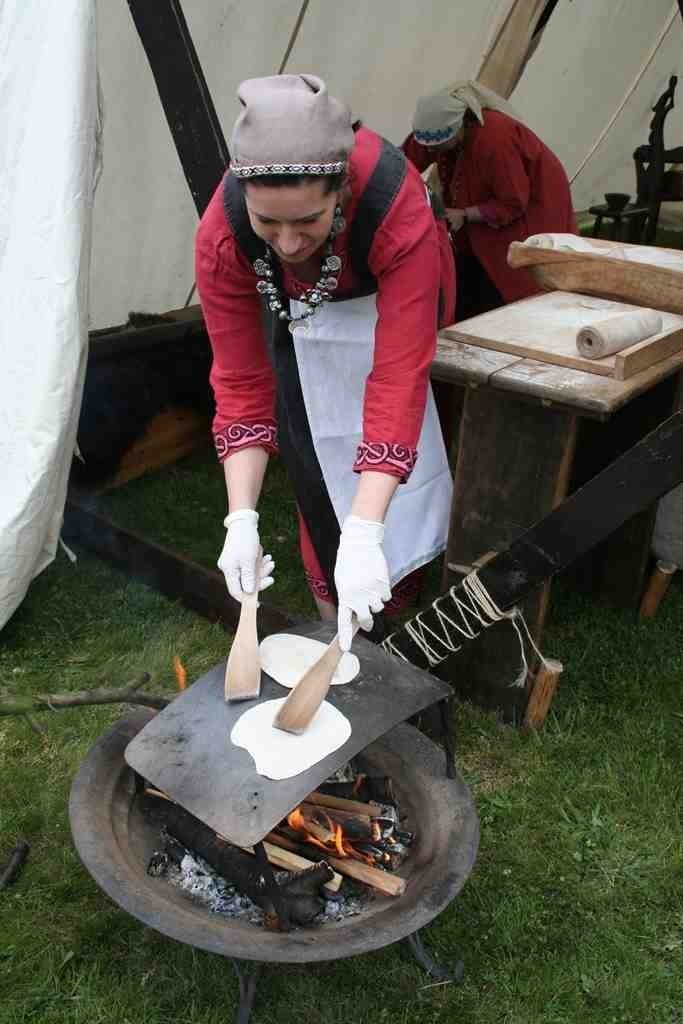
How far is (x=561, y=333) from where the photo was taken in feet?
9.27

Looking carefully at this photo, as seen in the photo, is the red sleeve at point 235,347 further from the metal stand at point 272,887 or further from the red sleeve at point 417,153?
the red sleeve at point 417,153

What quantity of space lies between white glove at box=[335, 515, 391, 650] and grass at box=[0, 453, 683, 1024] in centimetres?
86

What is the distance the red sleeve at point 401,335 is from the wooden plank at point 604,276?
1061 millimetres

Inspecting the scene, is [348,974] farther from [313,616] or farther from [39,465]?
[39,465]

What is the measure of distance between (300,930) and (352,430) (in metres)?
1.29

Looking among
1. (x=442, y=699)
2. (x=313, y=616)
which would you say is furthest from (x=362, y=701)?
(x=313, y=616)

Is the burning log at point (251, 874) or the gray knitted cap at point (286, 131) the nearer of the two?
the gray knitted cap at point (286, 131)

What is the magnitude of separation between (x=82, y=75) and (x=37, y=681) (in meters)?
1.82

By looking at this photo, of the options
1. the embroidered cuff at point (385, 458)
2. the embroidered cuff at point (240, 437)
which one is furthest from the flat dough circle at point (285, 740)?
the embroidered cuff at point (240, 437)

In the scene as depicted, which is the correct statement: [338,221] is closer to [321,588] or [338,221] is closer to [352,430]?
[352,430]

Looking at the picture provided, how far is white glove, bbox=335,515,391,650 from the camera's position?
209cm

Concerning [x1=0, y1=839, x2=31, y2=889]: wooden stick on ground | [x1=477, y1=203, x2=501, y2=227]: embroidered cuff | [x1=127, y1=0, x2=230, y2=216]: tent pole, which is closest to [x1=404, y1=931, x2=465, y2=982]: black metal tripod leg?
[x1=0, y1=839, x2=31, y2=889]: wooden stick on ground

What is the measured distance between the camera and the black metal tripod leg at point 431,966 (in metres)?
2.32

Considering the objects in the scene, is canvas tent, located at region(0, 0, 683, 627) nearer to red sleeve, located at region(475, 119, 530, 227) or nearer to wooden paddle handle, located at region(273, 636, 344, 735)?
red sleeve, located at region(475, 119, 530, 227)
